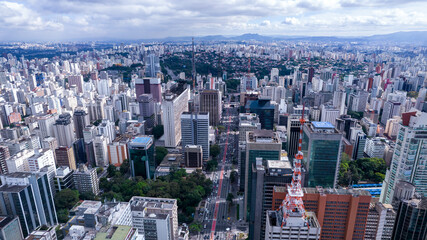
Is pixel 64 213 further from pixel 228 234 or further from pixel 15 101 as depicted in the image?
pixel 15 101

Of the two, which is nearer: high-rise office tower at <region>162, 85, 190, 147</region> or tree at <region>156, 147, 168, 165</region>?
tree at <region>156, 147, 168, 165</region>

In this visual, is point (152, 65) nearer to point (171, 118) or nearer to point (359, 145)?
point (171, 118)

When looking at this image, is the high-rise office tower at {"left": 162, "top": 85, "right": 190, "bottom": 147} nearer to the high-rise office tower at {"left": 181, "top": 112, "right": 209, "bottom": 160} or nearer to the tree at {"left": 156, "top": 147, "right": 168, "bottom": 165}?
the tree at {"left": 156, "top": 147, "right": 168, "bottom": 165}

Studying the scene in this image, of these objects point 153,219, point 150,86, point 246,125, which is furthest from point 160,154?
point 150,86

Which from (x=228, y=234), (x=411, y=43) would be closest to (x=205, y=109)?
(x=228, y=234)

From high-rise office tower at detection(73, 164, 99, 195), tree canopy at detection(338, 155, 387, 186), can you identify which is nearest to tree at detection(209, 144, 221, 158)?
high-rise office tower at detection(73, 164, 99, 195)

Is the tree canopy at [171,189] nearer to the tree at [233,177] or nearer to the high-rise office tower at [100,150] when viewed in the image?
the tree at [233,177]

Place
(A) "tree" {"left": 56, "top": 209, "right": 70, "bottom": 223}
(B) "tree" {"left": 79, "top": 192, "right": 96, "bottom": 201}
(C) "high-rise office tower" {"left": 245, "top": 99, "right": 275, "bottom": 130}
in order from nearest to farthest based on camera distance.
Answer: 1. (A) "tree" {"left": 56, "top": 209, "right": 70, "bottom": 223}
2. (B) "tree" {"left": 79, "top": 192, "right": 96, "bottom": 201}
3. (C) "high-rise office tower" {"left": 245, "top": 99, "right": 275, "bottom": 130}
